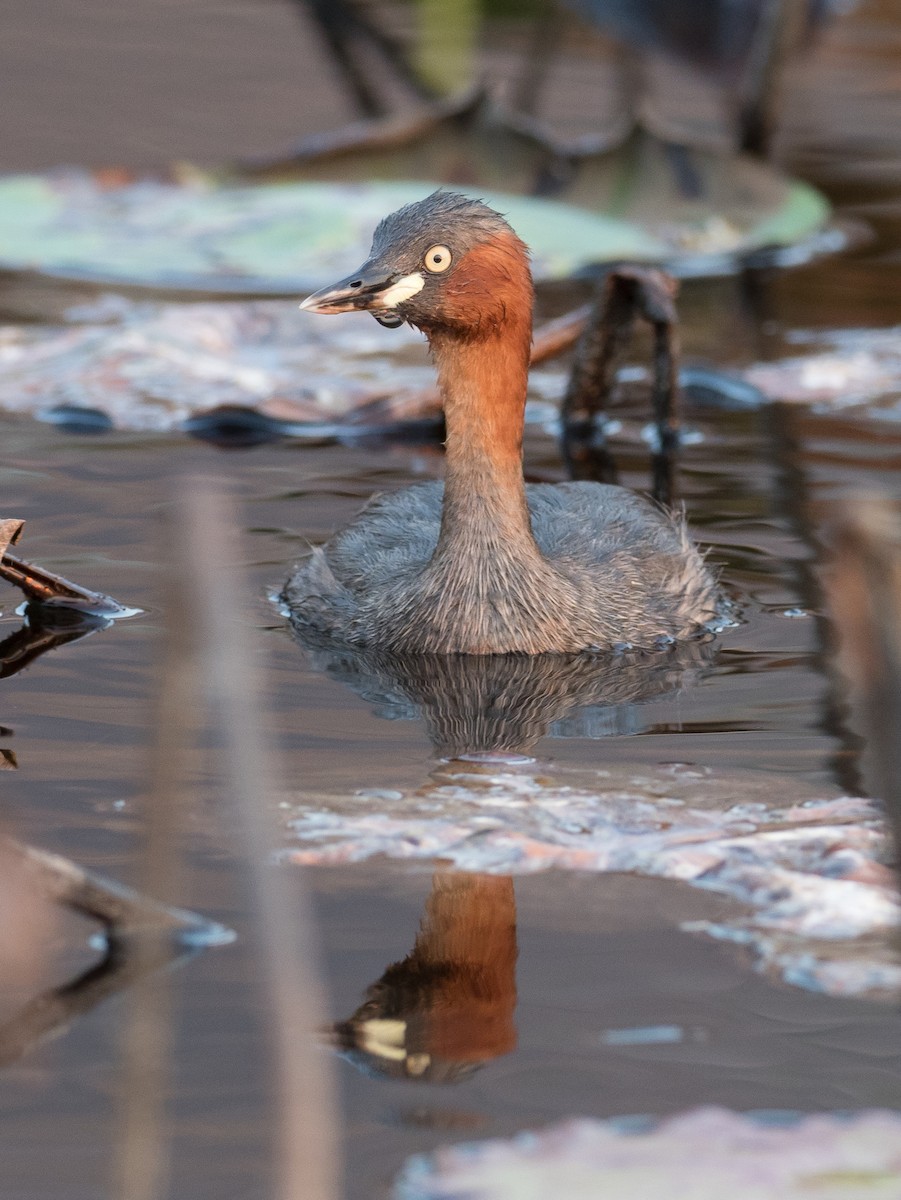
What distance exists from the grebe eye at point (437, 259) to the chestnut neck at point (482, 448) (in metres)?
0.23

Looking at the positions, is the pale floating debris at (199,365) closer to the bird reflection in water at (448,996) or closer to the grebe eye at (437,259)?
the grebe eye at (437,259)

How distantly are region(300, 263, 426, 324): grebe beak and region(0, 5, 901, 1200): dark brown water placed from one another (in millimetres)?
1047

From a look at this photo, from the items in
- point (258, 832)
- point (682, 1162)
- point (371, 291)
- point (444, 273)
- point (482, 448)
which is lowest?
point (682, 1162)

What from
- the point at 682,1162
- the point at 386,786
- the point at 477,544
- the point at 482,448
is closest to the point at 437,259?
the point at 482,448

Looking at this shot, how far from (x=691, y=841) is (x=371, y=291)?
2097 mm

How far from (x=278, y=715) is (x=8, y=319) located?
16.4 ft

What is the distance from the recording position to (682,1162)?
9.53 ft

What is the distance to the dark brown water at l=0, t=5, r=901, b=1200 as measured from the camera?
3.29 metres

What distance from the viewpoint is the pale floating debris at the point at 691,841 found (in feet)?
13.0

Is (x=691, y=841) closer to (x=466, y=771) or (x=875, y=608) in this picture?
(x=466, y=771)

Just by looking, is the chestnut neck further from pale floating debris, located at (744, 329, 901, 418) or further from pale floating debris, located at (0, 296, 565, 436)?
pale floating debris, located at (744, 329, 901, 418)

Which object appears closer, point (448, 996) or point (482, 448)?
point (448, 996)

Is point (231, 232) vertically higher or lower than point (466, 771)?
higher

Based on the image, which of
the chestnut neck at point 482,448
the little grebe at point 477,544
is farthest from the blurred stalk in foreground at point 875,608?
the chestnut neck at point 482,448
